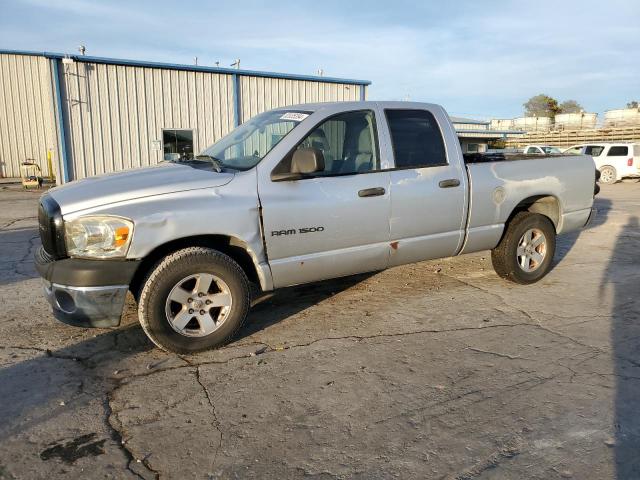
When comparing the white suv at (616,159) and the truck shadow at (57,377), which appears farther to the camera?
the white suv at (616,159)

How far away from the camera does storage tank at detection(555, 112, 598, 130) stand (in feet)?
150

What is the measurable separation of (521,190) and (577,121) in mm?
48689

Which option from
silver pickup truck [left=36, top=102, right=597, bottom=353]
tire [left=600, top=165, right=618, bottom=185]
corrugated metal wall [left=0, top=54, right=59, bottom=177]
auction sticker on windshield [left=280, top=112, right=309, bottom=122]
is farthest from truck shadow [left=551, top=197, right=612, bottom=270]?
corrugated metal wall [left=0, top=54, right=59, bottom=177]

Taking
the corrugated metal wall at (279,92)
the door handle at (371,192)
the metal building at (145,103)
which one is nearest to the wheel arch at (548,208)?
the door handle at (371,192)

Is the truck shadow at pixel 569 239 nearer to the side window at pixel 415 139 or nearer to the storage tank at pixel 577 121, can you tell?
the side window at pixel 415 139

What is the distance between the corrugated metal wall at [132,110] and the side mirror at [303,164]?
12.2 meters

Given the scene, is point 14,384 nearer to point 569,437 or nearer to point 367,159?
point 367,159

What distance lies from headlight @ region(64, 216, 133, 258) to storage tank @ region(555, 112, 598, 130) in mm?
49972

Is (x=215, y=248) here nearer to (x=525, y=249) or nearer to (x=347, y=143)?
(x=347, y=143)

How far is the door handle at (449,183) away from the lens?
4.72 metres

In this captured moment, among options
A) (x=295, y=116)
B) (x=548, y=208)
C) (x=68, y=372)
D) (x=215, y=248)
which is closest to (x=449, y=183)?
(x=295, y=116)

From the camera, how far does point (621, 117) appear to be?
1695 inches

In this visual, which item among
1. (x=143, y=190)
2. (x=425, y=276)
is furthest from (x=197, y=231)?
(x=425, y=276)

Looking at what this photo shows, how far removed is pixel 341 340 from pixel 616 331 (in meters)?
2.41
